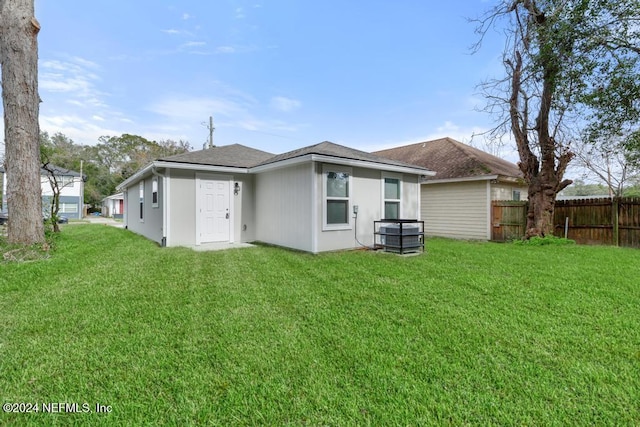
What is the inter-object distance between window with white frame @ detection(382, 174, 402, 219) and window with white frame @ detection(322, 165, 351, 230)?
52.1 inches

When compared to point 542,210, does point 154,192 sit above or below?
above

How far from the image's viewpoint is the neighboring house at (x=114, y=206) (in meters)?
33.2

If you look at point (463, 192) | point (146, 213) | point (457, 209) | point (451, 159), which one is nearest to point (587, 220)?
point (463, 192)

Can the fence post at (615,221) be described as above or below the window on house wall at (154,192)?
below

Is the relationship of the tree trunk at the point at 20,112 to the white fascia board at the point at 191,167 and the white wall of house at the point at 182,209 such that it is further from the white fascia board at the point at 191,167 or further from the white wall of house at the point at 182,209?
the white wall of house at the point at 182,209

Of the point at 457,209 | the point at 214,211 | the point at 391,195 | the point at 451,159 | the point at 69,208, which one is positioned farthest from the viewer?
the point at 69,208

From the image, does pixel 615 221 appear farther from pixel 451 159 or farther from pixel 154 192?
pixel 154 192

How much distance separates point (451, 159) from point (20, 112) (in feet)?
43.5

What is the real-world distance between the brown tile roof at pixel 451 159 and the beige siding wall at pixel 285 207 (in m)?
6.62

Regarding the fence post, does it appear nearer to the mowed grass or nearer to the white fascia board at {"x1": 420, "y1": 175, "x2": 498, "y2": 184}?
the white fascia board at {"x1": 420, "y1": 175, "x2": 498, "y2": 184}

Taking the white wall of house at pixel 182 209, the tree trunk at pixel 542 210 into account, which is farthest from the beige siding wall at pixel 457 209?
the white wall of house at pixel 182 209

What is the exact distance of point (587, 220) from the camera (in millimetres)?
8961

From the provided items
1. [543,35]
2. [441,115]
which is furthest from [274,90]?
[543,35]

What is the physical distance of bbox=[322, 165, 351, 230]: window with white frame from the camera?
279 inches
